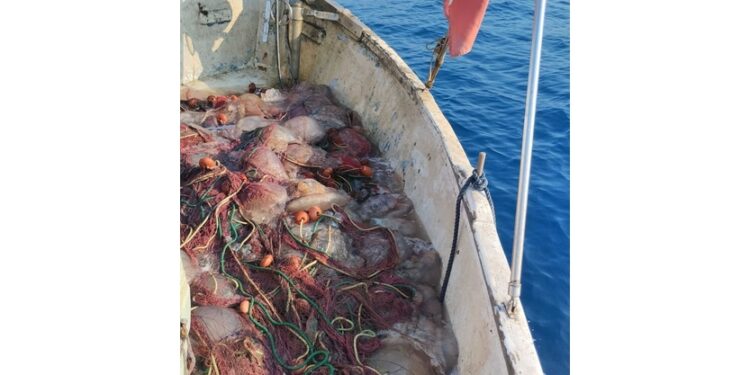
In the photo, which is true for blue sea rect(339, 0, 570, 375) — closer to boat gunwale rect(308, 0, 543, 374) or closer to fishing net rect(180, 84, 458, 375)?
boat gunwale rect(308, 0, 543, 374)

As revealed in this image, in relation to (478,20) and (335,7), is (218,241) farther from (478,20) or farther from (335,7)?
(335,7)

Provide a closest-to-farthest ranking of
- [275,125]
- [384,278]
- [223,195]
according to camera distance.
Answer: [384,278] → [223,195] → [275,125]

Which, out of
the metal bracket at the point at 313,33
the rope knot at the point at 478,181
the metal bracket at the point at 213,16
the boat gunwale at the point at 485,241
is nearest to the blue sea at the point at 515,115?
the boat gunwale at the point at 485,241

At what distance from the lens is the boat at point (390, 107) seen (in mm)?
3797

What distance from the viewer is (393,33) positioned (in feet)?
46.8

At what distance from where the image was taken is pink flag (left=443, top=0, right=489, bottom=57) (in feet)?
13.4

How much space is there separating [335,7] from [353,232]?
3.86m

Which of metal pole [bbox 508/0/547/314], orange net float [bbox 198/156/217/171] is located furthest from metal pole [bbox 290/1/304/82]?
metal pole [bbox 508/0/547/314]

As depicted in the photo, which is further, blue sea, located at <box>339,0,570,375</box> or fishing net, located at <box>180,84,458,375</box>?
blue sea, located at <box>339,0,570,375</box>

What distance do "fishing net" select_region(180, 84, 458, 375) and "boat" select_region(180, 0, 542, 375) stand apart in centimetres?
38

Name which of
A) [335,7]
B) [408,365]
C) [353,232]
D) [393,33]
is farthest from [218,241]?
[393,33]

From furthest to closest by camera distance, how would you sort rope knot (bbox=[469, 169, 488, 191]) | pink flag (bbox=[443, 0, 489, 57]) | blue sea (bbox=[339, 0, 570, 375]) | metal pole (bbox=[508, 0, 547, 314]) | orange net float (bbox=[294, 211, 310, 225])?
blue sea (bbox=[339, 0, 570, 375]) → orange net float (bbox=[294, 211, 310, 225]) → rope knot (bbox=[469, 169, 488, 191]) → pink flag (bbox=[443, 0, 489, 57]) → metal pole (bbox=[508, 0, 547, 314])

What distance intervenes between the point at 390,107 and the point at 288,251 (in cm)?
243

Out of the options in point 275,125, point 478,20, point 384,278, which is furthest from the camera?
point 275,125
